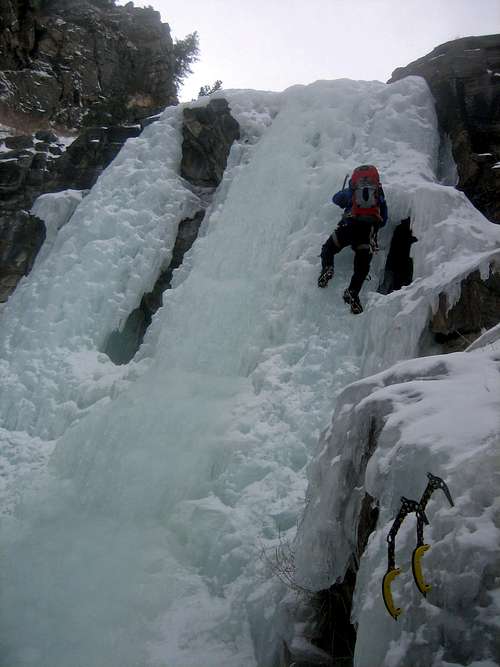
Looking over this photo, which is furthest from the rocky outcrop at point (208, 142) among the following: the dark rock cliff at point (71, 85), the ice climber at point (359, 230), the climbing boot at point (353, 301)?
the climbing boot at point (353, 301)

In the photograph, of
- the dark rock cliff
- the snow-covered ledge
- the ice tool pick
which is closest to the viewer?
the snow-covered ledge

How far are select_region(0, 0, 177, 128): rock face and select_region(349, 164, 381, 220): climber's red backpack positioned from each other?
11913mm

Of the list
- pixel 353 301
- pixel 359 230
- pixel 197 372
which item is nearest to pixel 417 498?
pixel 353 301

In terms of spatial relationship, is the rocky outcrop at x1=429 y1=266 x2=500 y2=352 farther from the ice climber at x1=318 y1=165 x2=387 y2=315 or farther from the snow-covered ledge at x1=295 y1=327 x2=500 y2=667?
the snow-covered ledge at x1=295 y1=327 x2=500 y2=667

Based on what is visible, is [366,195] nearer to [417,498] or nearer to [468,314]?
[468,314]

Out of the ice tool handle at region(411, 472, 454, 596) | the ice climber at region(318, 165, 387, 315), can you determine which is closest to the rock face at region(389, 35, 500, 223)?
the ice climber at region(318, 165, 387, 315)

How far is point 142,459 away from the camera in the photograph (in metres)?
6.06

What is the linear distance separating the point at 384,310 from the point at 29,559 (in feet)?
15.1

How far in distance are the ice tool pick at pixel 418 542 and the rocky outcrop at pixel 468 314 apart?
3.07 m

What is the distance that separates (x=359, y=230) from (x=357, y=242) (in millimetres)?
159

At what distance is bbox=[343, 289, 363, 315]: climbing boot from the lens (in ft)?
20.7

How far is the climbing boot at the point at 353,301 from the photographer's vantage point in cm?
630

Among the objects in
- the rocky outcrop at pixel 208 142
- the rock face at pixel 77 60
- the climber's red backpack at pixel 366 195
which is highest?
the rock face at pixel 77 60

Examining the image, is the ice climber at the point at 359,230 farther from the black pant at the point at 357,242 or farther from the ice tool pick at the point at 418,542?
the ice tool pick at the point at 418,542
